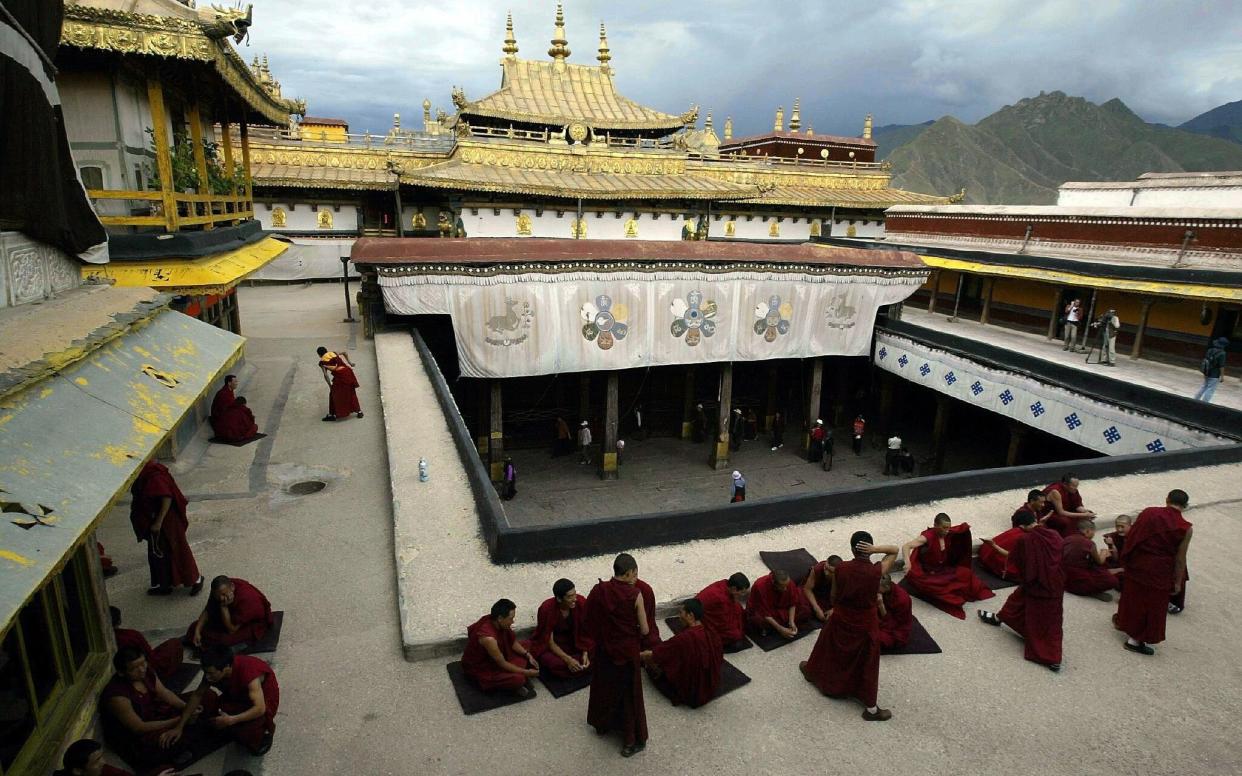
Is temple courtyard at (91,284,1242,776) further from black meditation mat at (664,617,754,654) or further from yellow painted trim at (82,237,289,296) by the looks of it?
yellow painted trim at (82,237,289,296)

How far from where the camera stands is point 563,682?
4996 mm

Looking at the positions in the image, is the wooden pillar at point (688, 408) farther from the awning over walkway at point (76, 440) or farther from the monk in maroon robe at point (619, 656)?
the monk in maroon robe at point (619, 656)

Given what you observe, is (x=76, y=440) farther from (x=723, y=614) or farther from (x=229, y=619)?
(x=723, y=614)

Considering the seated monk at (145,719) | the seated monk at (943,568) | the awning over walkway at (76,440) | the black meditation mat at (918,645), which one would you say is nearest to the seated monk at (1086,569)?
the seated monk at (943,568)

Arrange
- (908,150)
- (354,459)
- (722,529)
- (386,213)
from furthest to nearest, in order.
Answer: (908,150), (386,213), (354,459), (722,529)

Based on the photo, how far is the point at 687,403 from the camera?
19969mm

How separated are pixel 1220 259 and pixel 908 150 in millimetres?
90492

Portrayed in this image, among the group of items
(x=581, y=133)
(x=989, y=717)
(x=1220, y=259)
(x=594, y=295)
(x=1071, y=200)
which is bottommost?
(x=989, y=717)

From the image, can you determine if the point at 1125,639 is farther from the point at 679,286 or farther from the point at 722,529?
the point at 679,286

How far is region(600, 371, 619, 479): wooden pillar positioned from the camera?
17.1 m

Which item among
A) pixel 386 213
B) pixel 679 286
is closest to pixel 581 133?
pixel 386 213

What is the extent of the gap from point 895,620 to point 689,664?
2126 millimetres

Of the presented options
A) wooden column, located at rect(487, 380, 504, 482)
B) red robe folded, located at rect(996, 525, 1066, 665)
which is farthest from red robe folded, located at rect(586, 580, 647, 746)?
wooden column, located at rect(487, 380, 504, 482)

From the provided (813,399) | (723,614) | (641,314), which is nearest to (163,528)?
(723,614)
